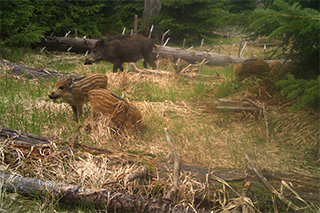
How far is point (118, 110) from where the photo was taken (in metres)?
3.62

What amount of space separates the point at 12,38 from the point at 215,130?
655 centimetres

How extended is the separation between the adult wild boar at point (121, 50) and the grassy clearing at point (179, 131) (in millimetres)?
1217

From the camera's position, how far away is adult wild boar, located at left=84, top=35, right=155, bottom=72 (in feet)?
19.4

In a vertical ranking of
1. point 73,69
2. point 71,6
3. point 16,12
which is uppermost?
point 71,6

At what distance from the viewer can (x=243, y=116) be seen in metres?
4.20

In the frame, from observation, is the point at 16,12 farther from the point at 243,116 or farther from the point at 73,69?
the point at 243,116

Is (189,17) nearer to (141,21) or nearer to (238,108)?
(141,21)

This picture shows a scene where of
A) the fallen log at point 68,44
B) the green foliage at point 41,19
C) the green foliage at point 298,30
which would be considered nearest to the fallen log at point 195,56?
the fallen log at point 68,44

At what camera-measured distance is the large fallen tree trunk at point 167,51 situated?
7.89 meters

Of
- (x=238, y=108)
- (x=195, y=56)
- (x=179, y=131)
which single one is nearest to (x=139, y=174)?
(x=179, y=131)

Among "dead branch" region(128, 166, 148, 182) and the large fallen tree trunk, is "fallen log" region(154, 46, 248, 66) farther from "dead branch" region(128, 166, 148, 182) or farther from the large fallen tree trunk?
"dead branch" region(128, 166, 148, 182)

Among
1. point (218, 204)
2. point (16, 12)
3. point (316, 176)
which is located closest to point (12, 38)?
point (16, 12)

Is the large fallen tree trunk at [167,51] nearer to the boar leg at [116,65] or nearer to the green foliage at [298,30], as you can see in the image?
the boar leg at [116,65]

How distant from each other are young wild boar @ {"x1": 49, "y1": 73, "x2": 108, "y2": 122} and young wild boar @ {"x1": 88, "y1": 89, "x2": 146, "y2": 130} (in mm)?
367
